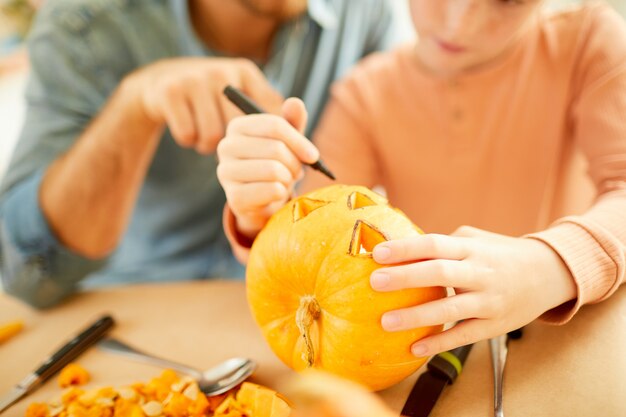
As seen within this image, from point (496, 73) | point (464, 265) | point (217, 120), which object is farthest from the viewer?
point (496, 73)

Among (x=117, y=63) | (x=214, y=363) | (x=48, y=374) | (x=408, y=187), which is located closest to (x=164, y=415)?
(x=214, y=363)

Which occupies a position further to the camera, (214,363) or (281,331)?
(214,363)

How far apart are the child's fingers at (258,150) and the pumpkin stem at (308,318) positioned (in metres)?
0.20

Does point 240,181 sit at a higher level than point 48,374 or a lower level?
higher

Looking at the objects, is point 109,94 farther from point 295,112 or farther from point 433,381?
point 433,381

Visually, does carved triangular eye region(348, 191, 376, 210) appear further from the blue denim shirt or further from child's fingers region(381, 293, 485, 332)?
the blue denim shirt

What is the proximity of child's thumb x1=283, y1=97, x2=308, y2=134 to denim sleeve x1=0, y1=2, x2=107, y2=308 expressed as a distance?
61cm

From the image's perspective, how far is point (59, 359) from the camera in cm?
74

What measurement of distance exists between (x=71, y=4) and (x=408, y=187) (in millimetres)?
891

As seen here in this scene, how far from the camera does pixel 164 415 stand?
596 mm

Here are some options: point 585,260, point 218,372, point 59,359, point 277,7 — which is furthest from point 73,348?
point 277,7

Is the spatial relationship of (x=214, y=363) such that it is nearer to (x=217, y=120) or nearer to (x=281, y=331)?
(x=281, y=331)

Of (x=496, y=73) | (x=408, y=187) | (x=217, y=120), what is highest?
(x=217, y=120)

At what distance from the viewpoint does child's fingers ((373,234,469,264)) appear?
487 mm
